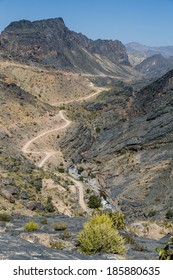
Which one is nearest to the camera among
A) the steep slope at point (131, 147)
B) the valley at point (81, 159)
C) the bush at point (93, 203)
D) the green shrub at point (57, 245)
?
the green shrub at point (57, 245)

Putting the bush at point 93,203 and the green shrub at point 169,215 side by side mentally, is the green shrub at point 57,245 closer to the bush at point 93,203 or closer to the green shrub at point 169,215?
the green shrub at point 169,215

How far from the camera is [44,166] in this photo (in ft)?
226

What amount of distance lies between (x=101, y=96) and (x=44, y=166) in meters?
50.9


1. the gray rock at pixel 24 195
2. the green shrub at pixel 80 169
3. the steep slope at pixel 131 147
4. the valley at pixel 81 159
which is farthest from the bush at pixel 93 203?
the green shrub at pixel 80 169

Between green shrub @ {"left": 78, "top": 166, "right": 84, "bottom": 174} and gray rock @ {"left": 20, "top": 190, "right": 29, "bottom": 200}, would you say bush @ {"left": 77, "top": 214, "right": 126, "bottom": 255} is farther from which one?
green shrub @ {"left": 78, "top": 166, "right": 84, "bottom": 174}

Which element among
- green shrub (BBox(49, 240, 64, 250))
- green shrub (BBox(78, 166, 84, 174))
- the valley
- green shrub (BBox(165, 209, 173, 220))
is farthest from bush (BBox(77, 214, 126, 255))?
green shrub (BBox(78, 166, 84, 174))

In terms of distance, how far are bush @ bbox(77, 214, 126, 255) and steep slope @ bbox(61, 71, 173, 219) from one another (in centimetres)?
3323

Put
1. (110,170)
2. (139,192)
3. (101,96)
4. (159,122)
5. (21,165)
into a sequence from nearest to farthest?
(21,165) → (139,192) → (110,170) → (159,122) → (101,96)

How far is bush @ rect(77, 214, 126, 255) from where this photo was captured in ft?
51.6

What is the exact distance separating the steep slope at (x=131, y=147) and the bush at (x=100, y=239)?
3323 centimetres

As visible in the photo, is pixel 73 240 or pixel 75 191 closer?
pixel 73 240

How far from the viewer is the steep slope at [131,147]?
5647 cm
